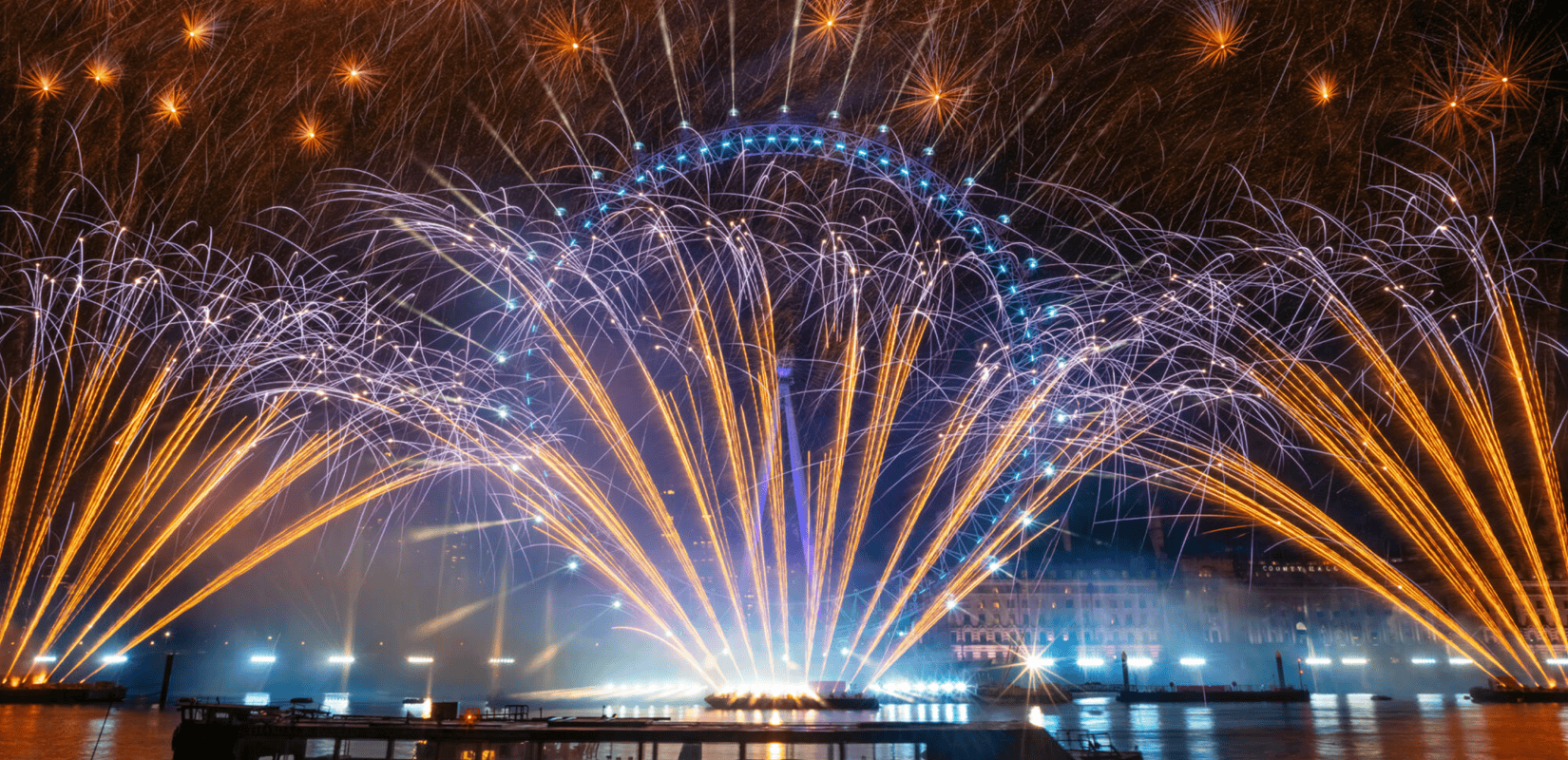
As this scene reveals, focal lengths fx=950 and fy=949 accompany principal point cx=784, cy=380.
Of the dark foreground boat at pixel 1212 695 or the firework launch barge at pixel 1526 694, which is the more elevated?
the firework launch barge at pixel 1526 694

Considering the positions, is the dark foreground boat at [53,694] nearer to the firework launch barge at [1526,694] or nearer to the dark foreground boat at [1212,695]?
the dark foreground boat at [1212,695]

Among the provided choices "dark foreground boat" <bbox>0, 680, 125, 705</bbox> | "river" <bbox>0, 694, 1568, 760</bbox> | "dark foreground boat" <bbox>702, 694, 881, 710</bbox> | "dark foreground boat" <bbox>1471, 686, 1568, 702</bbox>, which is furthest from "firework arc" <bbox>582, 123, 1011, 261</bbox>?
"dark foreground boat" <bbox>1471, 686, 1568, 702</bbox>

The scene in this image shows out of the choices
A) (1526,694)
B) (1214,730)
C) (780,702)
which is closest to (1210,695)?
(1526,694)

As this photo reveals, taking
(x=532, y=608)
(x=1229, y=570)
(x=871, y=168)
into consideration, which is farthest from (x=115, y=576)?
(x=1229, y=570)

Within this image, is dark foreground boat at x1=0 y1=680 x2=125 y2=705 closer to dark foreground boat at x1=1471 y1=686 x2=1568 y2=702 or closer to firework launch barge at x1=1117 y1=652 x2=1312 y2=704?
firework launch barge at x1=1117 y1=652 x2=1312 y2=704

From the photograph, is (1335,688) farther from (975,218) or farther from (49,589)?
(49,589)

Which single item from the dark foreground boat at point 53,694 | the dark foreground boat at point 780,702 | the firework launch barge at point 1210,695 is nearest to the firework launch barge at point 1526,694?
the firework launch barge at point 1210,695

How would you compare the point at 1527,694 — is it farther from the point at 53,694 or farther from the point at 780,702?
the point at 53,694
